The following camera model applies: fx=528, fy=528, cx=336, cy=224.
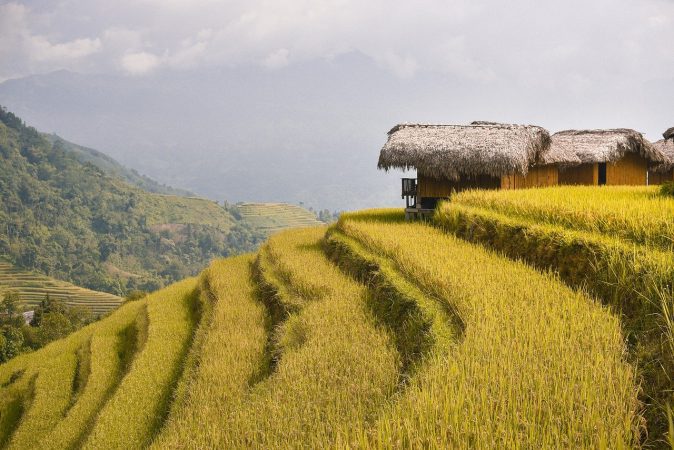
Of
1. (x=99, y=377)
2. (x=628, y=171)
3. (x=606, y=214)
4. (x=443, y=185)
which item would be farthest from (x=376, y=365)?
(x=628, y=171)

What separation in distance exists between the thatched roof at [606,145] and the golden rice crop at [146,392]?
1419 cm

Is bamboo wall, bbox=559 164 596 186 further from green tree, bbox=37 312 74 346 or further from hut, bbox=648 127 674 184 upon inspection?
green tree, bbox=37 312 74 346

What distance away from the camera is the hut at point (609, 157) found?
19.5m

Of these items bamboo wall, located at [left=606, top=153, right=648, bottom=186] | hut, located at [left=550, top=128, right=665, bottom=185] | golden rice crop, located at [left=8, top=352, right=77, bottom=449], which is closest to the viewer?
golden rice crop, located at [left=8, top=352, right=77, bottom=449]

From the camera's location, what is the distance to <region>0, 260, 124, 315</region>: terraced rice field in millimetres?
73688

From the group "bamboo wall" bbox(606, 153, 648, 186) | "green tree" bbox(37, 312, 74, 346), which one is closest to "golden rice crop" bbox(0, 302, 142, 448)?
"bamboo wall" bbox(606, 153, 648, 186)

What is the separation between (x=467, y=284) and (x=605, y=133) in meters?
18.1

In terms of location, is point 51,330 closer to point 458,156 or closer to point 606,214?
point 458,156

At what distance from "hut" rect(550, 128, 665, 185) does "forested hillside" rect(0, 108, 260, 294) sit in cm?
8515

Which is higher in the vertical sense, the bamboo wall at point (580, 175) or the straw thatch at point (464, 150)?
the straw thatch at point (464, 150)

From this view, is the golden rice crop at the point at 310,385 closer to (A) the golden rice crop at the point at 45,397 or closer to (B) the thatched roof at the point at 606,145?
→ (A) the golden rice crop at the point at 45,397

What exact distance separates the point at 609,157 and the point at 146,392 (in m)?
17.8

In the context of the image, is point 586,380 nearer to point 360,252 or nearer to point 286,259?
point 360,252

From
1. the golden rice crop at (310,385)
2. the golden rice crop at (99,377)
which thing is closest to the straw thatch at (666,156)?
the golden rice crop at (310,385)
